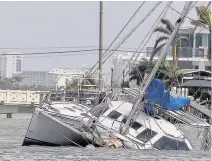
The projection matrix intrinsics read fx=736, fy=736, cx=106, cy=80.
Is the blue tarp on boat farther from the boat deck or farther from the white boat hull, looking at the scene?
the white boat hull

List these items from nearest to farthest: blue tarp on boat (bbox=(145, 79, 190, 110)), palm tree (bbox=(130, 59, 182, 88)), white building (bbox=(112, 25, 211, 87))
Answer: blue tarp on boat (bbox=(145, 79, 190, 110)) → palm tree (bbox=(130, 59, 182, 88)) → white building (bbox=(112, 25, 211, 87))

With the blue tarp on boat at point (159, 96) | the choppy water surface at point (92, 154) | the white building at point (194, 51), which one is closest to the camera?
the choppy water surface at point (92, 154)

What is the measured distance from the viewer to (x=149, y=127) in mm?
27781

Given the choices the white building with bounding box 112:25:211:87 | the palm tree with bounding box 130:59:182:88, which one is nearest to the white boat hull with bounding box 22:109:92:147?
the palm tree with bounding box 130:59:182:88

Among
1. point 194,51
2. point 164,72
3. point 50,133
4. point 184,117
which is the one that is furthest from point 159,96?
point 194,51

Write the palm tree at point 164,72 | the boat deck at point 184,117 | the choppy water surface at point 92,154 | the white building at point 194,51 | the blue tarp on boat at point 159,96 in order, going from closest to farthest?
1. the choppy water surface at point 92,154
2. the boat deck at point 184,117
3. the blue tarp on boat at point 159,96
4. the palm tree at point 164,72
5. the white building at point 194,51

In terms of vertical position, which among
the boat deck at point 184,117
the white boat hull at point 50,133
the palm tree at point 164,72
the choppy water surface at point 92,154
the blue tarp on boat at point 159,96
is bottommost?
the choppy water surface at point 92,154

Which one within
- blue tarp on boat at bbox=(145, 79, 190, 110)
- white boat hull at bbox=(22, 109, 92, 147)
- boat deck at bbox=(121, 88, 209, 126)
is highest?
blue tarp on boat at bbox=(145, 79, 190, 110)

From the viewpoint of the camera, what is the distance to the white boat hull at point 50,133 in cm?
2839

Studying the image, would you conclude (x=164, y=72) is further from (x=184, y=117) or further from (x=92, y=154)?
(x=92, y=154)

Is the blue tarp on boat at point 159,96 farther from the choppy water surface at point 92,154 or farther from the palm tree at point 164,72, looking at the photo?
the palm tree at point 164,72

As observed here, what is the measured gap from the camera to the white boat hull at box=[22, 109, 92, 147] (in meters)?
28.4

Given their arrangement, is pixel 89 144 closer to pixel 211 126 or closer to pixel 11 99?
pixel 211 126

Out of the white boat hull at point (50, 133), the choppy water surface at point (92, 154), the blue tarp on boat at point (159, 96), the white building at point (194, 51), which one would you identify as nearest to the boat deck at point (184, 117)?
the blue tarp on boat at point (159, 96)
